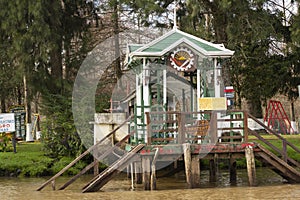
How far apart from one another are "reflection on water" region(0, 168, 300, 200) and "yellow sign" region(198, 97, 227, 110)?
230 centimetres

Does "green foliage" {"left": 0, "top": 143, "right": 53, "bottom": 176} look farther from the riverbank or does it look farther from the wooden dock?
the wooden dock

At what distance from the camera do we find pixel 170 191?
16734mm

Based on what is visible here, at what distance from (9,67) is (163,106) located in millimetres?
10920

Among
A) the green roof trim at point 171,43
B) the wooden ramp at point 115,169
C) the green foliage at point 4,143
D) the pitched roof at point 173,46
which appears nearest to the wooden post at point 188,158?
the wooden ramp at point 115,169

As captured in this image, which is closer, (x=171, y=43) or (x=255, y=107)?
(x=171, y=43)

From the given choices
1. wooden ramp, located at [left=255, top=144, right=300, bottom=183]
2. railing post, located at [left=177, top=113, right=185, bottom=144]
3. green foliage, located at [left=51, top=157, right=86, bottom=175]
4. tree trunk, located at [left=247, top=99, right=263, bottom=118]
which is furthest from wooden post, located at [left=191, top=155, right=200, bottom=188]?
tree trunk, located at [left=247, top=99, right=263, bottom=118]

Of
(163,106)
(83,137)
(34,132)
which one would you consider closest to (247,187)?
(163,106)

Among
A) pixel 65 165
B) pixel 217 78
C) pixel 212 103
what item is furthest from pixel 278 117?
pixel 212 103

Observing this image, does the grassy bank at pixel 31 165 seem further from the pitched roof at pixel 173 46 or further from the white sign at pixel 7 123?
the pitched roof at pixel 173 46

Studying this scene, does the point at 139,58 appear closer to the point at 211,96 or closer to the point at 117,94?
the point at 211,96

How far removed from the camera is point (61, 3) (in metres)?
26.9

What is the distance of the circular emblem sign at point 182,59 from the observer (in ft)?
58.6

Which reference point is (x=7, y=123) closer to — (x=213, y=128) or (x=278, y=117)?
(x=213, y=128)

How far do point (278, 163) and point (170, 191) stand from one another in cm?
314
